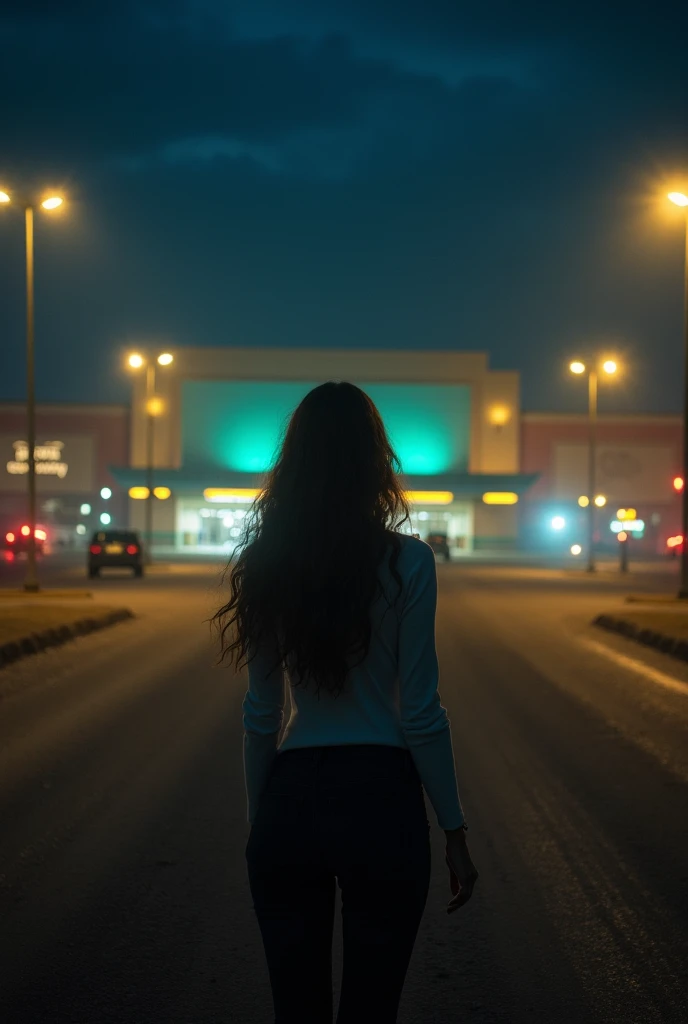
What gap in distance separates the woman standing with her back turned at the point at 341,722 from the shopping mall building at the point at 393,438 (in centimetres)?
8183

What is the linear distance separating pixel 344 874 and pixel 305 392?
283ft

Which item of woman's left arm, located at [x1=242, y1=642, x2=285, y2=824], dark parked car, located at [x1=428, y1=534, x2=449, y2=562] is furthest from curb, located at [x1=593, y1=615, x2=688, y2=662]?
dark parked car, located at [x1=428, y1=534, x2=449, y2=562]

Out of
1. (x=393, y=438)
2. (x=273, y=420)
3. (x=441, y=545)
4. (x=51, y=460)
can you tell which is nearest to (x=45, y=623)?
(x=441, y=545)

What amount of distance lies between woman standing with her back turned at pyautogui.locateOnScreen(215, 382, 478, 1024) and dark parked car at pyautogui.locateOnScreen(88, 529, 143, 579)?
39.2 m

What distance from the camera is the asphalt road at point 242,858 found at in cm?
484

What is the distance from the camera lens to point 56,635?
19.4m

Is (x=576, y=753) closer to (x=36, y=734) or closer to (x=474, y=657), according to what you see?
(x=36, y=734)

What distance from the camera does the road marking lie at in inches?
578

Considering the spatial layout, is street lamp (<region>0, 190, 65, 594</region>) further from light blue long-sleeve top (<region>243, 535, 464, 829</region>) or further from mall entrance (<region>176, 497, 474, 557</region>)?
mall entrance (<region>176, 497, 474, 557</region>)

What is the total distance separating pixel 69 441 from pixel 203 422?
33.5ft

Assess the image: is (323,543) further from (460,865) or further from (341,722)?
(460,865)

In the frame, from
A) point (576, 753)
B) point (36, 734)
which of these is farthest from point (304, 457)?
point (36, 734)

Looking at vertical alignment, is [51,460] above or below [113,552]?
above

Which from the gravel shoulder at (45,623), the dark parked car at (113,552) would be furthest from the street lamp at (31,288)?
the dark parked car at (113,552)
